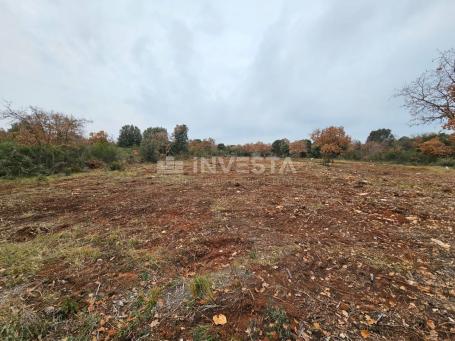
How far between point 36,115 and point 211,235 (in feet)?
52.2

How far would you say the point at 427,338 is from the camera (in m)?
1.50

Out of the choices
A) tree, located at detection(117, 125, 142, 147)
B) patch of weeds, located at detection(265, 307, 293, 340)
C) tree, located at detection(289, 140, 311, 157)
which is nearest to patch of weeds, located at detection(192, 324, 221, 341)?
patch of weeds, located at detection(265, 307, 293, 340)

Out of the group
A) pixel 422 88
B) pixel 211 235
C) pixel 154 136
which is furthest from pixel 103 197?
pixel 154 136

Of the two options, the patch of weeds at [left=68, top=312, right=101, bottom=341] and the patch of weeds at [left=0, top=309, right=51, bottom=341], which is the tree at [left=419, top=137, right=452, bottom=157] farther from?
the patch of weeds at [left=0, top=309, right=51, bottom=341]

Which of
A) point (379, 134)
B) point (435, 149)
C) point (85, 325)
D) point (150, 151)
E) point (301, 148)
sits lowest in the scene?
point (85, 325)

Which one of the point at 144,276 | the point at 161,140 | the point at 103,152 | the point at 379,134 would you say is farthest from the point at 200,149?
the point at 379,134

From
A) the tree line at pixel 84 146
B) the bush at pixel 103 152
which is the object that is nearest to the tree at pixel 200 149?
the tree line at pixel 84 146

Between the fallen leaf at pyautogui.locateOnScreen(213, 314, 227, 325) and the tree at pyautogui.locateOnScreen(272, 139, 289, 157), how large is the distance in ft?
119

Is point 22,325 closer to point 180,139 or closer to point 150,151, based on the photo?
point 150,151

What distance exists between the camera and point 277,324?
1.59 meters

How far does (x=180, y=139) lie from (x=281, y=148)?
766 inches

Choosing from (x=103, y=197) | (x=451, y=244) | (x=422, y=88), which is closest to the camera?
(x=451, y=244)

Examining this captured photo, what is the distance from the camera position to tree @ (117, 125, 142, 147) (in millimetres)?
28484

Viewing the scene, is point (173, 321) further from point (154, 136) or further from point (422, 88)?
point (154, 136)
